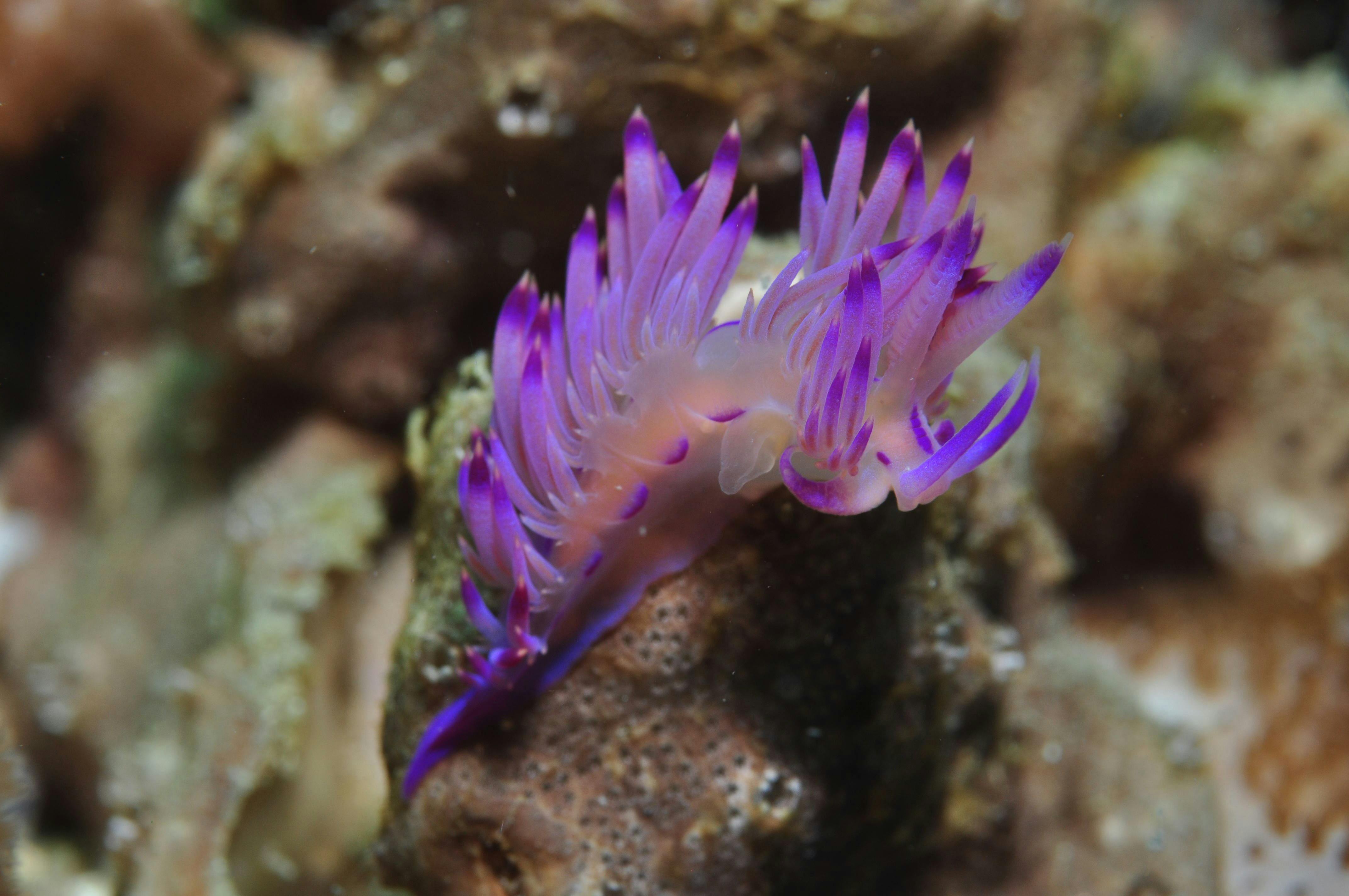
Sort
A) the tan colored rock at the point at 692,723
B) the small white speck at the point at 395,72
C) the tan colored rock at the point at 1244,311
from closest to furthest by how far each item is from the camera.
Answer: the tan colored rock at the point at 692,723 → the small white speck at the point at 395,72 → the tan colored rock at the point at 1244,311

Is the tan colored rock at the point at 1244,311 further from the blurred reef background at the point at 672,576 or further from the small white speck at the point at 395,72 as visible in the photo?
the small white speck at the point at 395,72

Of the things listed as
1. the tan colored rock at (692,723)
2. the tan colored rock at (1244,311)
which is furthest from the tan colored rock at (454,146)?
the tan colored rock at (1244,311)

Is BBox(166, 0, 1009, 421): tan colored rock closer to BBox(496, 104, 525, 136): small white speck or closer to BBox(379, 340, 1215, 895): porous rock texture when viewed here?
BBox(496, 104, 525, 136): small white speck

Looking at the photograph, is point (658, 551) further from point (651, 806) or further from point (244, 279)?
point (244, 279)

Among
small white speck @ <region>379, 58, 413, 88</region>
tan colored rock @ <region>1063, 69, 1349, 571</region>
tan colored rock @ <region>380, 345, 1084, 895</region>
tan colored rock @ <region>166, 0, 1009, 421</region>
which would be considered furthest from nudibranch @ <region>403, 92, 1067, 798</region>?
tan colored rock @ <region>1063, 69, 1349, 571</region>

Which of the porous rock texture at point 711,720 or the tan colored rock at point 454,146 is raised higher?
the tan colored rock at point 454,146

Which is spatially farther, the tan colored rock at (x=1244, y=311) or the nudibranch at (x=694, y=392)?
the tan colored rock at (x=1244, y=311)

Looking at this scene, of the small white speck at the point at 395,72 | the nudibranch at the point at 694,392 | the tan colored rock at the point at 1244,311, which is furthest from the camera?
the tan colored rock at the point at 1244,311
